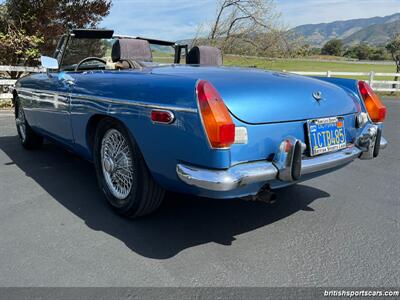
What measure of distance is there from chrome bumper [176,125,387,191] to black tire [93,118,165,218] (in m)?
0.49

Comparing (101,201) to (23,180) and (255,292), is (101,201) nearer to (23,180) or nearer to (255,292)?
(23,180)

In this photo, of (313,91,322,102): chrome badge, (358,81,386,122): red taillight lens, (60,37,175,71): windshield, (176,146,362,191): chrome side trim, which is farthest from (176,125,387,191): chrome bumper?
(60,37,175,71): windshield

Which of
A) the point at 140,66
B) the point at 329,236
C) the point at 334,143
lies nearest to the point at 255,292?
the point at 329,236

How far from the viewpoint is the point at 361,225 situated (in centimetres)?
315

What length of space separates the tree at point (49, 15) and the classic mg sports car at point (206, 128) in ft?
30.4

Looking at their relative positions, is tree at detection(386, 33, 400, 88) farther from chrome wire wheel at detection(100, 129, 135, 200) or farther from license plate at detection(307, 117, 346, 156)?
chrome wire wheel at detection(100, 129, 135, 200)

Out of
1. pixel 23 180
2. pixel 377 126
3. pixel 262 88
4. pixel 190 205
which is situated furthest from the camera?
pixel 23 180

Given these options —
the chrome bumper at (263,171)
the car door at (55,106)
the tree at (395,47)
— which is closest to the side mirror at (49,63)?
the car door at (55,106)

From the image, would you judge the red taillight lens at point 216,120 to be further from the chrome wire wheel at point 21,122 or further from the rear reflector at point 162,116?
the chrome wire wheel at point 21,122

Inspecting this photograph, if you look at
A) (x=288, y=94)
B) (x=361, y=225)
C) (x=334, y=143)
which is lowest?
(x=361, y=225)

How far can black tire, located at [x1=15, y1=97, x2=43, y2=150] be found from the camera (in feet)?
17.8

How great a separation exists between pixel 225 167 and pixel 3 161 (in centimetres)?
375

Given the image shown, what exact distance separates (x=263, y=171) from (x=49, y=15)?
449 inches

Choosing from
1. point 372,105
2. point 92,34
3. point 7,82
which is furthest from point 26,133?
point 7,82
